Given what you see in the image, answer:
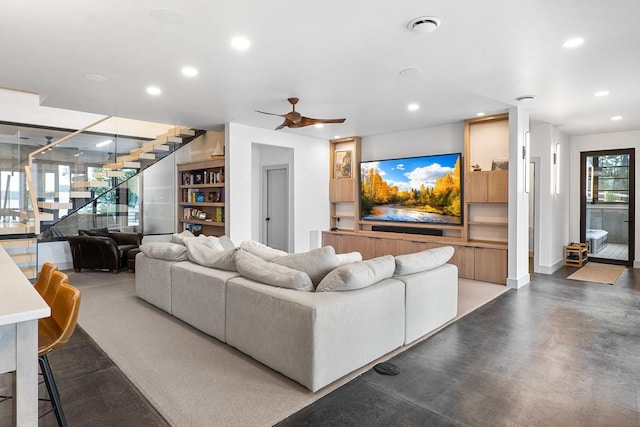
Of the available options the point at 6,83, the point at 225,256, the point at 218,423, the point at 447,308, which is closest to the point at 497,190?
the point at 447,308

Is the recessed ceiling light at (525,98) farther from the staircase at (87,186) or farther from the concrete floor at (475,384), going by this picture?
the staircase at (87,186)

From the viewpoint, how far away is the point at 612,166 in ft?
24.1

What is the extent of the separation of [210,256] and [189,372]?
1.21 meters

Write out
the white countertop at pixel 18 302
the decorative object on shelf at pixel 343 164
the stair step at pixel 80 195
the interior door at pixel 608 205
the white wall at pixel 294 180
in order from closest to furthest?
the white countertop at pixel 18 302 → the stair step at pixel 80 195 → the white wall at pixel 294 180 → the interior door at pixel 608 205 → the decorative object on shelf at pixel 343 164

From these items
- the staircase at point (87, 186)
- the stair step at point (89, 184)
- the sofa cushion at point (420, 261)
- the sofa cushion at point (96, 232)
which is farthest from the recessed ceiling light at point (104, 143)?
the sofa cushion at point (420, 261)

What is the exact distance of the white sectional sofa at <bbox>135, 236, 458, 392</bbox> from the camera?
A: 248 centimetres

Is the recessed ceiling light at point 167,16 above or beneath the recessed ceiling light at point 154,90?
beneath

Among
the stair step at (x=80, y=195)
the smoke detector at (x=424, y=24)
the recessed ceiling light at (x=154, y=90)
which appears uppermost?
the recessed ceiling light at (x=154, y=90)

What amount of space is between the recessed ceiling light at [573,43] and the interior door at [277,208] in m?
5.50

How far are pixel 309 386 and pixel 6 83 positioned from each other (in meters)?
A: 4.65

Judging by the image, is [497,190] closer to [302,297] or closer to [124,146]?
[302,297]

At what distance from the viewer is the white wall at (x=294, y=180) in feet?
20.6

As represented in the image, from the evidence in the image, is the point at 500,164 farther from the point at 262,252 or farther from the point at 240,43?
the point at 240,43

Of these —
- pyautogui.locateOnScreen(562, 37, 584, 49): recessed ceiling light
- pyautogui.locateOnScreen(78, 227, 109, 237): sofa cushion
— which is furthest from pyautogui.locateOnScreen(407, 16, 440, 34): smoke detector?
pyautogui.locateOnScreen(78, 227, 109, 237): sofa cushion
